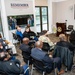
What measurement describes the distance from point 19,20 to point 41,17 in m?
2.51

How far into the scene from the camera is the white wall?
7.35 metres

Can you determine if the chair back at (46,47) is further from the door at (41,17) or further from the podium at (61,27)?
the door at (41,17)

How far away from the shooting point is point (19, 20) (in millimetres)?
6242

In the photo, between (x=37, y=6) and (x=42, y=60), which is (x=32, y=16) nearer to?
(x=37, y=6)

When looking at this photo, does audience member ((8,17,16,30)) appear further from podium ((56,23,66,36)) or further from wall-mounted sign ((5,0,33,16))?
podium ((56,23,66,36))

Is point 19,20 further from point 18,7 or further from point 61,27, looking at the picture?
point 61,27

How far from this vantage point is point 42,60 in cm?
228

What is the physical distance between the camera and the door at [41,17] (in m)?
8.11

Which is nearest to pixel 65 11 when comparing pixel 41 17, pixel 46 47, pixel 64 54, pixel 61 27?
pixel 61 27

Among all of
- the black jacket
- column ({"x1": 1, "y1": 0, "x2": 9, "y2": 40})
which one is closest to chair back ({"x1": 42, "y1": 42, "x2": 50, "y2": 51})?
the black jacket

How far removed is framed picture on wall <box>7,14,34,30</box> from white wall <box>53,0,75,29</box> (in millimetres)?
2462

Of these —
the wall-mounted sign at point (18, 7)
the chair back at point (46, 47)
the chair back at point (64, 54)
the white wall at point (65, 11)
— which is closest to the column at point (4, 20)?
the wall-mounted sign at point (18, 7)

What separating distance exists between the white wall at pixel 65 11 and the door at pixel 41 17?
2.75 ft

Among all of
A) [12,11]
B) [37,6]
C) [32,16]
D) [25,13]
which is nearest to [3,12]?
[12,11]
